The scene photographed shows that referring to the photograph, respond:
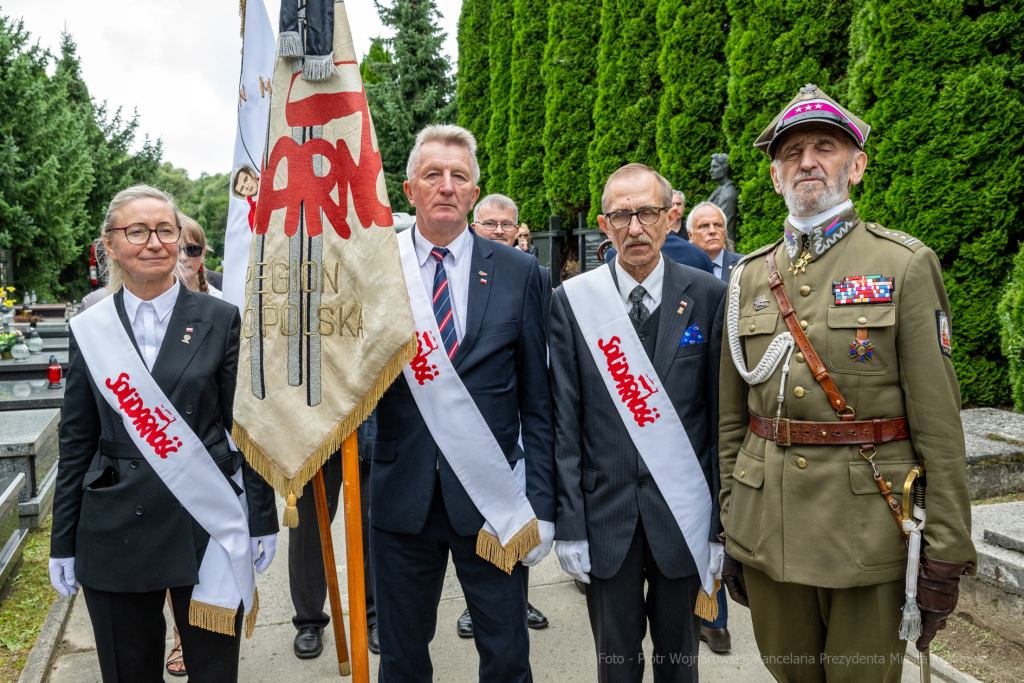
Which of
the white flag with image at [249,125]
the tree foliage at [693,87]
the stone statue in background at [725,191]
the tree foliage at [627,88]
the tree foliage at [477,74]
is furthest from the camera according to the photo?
the tree foliage at [477,74]

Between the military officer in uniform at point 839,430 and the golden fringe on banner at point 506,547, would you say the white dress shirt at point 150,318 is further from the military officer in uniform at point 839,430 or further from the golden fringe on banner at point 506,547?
the military officer in uniform at point 839,430

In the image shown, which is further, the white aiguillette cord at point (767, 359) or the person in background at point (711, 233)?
the person in background at point (711, 233)

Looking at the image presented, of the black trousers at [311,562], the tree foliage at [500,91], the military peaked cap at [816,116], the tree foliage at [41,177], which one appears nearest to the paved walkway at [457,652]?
the black trousers at [311,562]

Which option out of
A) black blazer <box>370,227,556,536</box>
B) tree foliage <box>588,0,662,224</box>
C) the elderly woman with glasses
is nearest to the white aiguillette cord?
black blazer <box>370,227,556,536</box>

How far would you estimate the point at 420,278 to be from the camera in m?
2.27

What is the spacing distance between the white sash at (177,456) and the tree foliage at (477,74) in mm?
17028

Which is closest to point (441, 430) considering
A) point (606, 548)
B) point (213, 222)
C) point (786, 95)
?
point (606, 548)

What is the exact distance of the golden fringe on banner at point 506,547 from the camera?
2.12 metres

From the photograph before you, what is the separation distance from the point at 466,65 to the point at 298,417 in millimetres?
18674

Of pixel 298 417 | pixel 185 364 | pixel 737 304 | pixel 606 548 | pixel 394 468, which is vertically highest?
pixel 737 304

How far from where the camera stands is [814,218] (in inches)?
78.8

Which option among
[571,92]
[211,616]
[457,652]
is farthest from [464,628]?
[571,92]

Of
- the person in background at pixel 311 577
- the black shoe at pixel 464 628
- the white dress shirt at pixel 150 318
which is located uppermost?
the white dress shirt at pixel 150 318

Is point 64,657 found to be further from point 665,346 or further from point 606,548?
point 665,346
